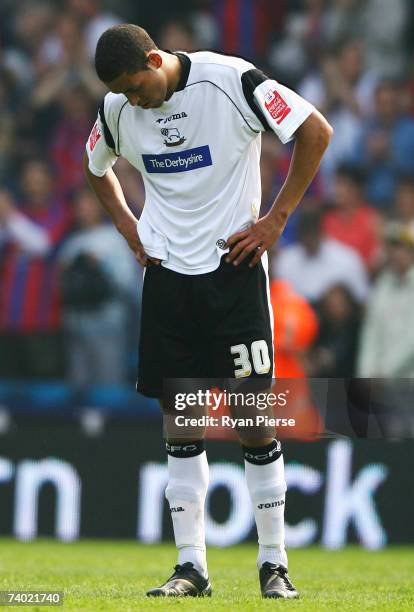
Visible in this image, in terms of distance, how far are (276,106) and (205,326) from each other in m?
0.95

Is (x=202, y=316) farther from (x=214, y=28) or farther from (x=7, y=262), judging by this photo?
(x=214, y=28)

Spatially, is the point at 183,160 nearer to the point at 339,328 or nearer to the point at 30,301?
the point at 339,328

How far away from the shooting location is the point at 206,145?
5543 millimetres

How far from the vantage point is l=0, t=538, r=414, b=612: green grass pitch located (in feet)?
17.1

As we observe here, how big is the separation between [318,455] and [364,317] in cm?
216

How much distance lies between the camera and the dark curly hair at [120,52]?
17.3 feet

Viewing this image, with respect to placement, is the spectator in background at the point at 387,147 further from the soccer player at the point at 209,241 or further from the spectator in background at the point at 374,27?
the soccer player at the point at 209,241

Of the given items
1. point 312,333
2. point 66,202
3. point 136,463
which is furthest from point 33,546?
point 66,202

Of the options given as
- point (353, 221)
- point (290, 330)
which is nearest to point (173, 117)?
point (290, 330)

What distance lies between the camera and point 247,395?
554 centimetres

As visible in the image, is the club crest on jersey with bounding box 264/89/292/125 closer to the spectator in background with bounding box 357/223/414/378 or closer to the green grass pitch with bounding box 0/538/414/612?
the green grass pitch with bounding box 0/538/414/612

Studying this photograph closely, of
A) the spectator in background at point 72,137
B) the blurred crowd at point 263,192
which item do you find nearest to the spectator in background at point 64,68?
the blurred crowd at point 263,192

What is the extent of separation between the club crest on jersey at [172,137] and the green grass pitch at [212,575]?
1.86 meters

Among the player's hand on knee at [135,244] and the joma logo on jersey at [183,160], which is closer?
the joma logo on jersey at [183,160]
